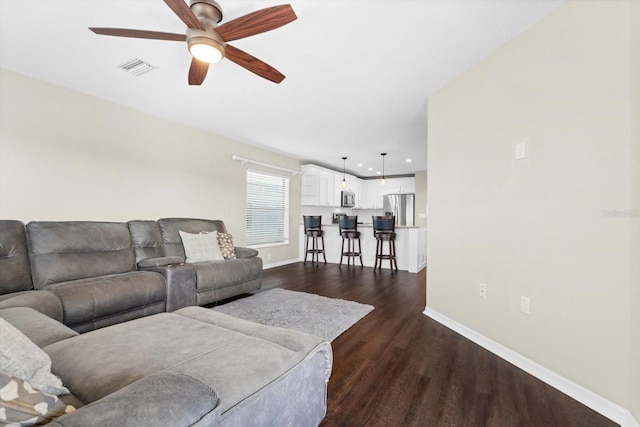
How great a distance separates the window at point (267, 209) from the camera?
5488mm

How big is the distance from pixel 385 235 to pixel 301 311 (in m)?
2.77

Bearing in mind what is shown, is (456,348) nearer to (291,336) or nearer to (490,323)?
(490,323)

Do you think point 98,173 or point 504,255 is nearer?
point 504,255

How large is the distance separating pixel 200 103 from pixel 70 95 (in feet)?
4.31

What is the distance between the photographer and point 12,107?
2.69 meters

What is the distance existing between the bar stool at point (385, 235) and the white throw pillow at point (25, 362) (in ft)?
15.9

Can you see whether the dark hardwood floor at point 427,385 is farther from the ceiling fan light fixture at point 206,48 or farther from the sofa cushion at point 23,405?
the ceiling fan light fixture at point 206,48

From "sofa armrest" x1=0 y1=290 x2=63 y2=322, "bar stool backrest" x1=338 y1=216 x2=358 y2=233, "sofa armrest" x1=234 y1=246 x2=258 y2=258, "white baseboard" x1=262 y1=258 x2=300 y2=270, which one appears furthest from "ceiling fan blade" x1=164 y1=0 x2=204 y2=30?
"white baseboard" x1=262 y1=258 x2=300 y2=270

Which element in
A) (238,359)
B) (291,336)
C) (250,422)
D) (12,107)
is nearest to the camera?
(250,422)

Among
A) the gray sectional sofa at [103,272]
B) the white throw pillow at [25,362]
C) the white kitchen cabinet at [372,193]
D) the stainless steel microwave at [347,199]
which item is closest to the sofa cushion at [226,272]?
the gray sectional sofa at [103,272]

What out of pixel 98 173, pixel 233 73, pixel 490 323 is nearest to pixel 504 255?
pixel 490 323

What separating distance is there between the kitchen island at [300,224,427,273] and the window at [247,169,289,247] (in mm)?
643

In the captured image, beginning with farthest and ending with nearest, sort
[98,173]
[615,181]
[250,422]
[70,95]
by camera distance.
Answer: [98,173] < [70,95] < [615,181] < [250,422]

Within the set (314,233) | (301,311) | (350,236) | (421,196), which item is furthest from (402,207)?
(301,311)
